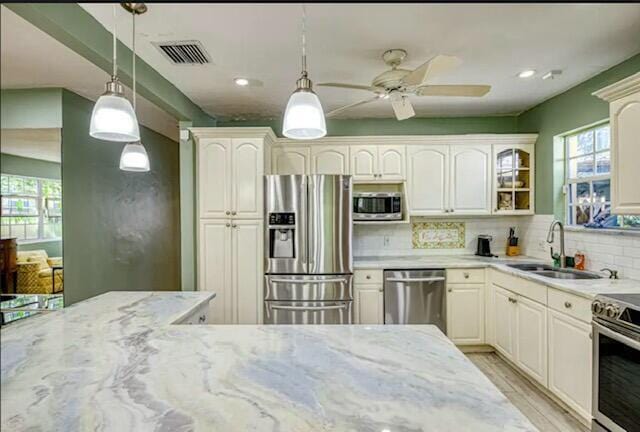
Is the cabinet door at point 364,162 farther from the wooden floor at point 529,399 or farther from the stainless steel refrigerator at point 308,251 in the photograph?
the wooden floor at point 529,399

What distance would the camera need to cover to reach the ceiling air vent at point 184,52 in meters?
2.43

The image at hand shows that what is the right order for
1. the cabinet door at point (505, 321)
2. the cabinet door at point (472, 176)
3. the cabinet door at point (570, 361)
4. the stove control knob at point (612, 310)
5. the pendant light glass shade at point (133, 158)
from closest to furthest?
1. the stove control knob at point (612, 310)
2. the cabinet door at point (570, 361)
3. the pendant light glass shade at point (133, 158)
4. the cabinet door at point (505, 321)
5. the cabinet door at point (472, 176)

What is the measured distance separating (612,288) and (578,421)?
2.99ft

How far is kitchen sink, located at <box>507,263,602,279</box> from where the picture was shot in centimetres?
298

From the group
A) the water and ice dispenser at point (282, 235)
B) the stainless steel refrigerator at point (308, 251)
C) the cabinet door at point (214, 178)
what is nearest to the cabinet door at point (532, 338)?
the stainless steel refrigerator at point (308, 251)

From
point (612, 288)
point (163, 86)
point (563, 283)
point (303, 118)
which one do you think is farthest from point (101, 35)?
point (612, 288)

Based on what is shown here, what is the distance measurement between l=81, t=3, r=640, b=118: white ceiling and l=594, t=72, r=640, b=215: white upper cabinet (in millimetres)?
379

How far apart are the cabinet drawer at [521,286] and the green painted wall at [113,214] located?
3.84 meters

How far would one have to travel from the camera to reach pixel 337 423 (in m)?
0.97

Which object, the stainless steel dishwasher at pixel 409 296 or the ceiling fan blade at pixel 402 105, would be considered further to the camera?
the stainless steel dishwasher at pixel 409 296

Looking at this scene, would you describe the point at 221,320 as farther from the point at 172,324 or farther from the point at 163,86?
the point at 163,86

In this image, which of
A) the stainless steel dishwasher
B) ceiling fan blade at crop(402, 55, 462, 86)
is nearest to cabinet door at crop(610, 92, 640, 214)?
ceiling fan blade at crop(402, 55, 462, 86)

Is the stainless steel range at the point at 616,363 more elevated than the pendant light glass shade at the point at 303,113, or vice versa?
the pendant light glass shade at the point at 303,113

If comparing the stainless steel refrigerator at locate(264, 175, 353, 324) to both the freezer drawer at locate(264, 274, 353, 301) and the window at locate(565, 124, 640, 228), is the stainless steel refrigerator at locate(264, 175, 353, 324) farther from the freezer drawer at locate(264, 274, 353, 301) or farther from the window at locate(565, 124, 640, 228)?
the window at locate(565, 124, 640, 228)
